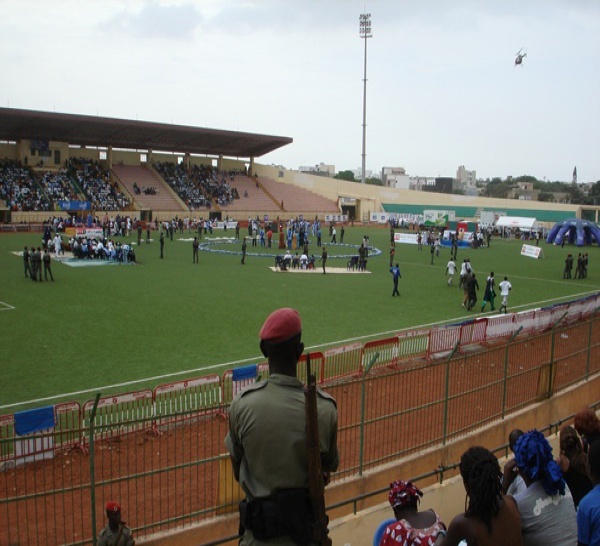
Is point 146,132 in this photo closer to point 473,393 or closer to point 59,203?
point 59,203

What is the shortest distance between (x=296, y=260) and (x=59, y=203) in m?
31.7

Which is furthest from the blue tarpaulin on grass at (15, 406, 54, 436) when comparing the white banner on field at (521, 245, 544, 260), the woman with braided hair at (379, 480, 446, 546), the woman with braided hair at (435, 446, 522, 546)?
the white banner on field at (521, 245, 544, 260)

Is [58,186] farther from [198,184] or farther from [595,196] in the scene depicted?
[595,196]

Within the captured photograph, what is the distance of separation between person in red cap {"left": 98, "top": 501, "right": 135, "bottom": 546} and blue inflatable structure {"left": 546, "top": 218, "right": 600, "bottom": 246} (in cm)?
5298

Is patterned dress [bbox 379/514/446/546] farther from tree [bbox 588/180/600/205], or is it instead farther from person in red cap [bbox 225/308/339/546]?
tree [bbox 588/180/600/205]

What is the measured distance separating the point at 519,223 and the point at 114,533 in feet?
205

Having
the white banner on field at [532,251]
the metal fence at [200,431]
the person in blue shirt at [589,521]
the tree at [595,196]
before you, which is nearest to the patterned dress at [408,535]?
the person in blue shirt at [589,521]

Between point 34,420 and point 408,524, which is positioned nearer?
point 408,524

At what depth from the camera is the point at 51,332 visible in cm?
1678

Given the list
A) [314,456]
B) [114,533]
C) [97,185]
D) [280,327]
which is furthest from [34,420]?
[97,185]

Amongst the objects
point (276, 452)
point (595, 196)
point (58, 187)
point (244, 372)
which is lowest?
point (244, 372)

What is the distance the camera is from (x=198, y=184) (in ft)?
234

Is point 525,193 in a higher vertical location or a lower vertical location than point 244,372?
higher

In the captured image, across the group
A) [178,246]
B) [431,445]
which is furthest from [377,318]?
[178,246]
